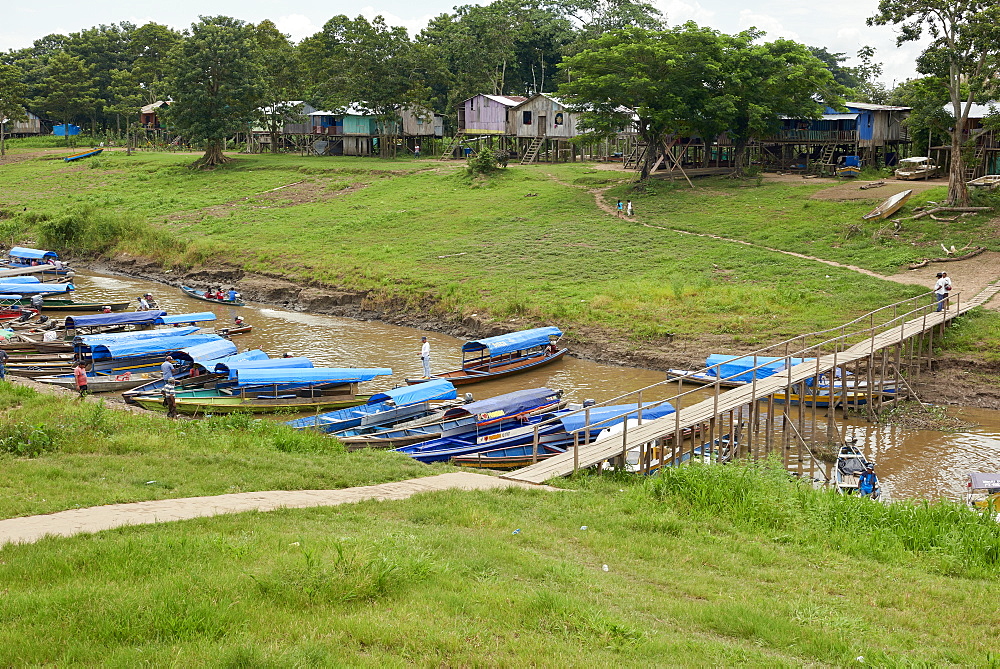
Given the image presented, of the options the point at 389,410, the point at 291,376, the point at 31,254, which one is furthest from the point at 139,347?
the point at 31,254

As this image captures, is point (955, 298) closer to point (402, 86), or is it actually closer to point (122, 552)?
point (122, 552)

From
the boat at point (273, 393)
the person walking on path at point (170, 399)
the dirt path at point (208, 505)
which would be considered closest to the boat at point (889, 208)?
the boat at point (273, 393)

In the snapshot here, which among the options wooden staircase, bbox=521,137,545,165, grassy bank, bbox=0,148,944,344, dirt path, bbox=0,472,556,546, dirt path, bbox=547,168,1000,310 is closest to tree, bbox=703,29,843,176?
grassy bank, bbox=0,148,944,344

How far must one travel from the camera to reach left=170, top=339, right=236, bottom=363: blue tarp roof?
103 ft

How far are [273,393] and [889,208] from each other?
3326 centimetres

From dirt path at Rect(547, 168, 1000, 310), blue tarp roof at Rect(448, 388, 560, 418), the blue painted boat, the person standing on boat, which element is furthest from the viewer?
dirt path at Rect(547, 168, 1000, 310)

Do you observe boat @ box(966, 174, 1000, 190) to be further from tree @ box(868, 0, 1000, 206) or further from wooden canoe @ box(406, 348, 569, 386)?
wooden canoe @ box(406, 348, 569, 386)

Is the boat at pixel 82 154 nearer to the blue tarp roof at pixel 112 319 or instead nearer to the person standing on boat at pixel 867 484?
the blue tarp roof at pixel 112 319

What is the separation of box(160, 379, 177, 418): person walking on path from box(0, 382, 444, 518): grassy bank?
427 cm

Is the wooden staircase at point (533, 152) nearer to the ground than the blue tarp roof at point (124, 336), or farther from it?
farther from it

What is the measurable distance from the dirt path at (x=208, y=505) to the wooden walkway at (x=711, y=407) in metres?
1.46

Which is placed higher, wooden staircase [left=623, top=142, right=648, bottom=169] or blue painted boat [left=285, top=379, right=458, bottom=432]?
wooden staircase [left=623, top=142, right=648, bottom=169]

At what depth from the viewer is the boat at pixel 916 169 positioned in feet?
189

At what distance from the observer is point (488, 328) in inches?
1559
